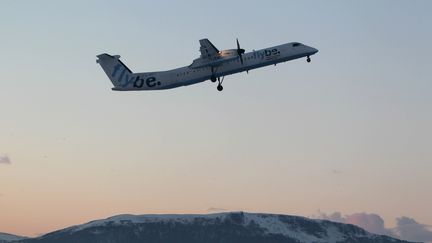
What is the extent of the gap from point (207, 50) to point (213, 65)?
2.99 m

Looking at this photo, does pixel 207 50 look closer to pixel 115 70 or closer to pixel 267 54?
pixel 267 54

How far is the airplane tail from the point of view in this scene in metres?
145

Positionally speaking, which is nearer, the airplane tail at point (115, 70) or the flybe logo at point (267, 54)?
the flybe logo at point (267, 54)

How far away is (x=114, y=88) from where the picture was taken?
141 m

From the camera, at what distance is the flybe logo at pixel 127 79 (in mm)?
139750

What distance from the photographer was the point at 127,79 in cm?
14450

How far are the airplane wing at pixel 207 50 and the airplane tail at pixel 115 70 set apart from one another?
18.4 meters

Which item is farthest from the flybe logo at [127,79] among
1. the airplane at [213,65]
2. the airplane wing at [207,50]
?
the airplane wing at [207,50]

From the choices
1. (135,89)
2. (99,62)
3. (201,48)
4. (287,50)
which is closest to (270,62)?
(287,50)

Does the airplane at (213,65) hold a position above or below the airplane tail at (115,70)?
below

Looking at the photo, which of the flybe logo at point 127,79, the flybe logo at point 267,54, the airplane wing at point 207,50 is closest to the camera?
the airplane wing at point 207,50

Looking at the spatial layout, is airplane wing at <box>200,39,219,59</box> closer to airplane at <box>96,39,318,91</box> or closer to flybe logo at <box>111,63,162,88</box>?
airplane at <box>96,39,318,91</box>

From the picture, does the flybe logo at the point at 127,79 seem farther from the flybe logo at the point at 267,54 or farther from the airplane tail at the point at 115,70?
the flybe logo at the point at 267,54

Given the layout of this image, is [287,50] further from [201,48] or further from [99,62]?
[99,62]
